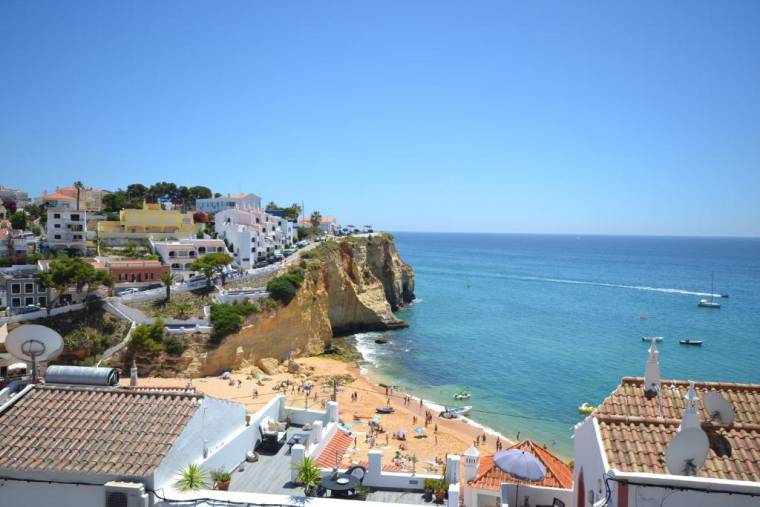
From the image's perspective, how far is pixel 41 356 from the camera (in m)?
13.6

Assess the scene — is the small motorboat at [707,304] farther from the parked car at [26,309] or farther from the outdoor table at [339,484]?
the parked car at [26,309]

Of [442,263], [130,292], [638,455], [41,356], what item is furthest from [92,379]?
[442,263]

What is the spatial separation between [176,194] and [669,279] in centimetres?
11526

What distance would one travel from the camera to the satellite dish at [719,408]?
9922mm

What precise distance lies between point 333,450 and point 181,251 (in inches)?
1768

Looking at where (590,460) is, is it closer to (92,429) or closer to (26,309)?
(92,429)

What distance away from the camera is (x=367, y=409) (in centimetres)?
3928

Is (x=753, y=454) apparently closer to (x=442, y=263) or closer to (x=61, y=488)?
(x=61, y=488)

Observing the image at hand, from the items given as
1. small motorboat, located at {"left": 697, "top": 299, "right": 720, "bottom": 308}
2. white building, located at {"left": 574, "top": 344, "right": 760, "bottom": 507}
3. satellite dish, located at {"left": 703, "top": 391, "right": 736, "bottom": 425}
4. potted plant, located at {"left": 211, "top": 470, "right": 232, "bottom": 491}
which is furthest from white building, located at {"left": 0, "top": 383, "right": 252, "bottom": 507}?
small motorboat, located at {"left": 697, "top": 299, "right": 720, "bottom": 308}

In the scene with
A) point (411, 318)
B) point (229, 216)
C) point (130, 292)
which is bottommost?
point (411, 318)

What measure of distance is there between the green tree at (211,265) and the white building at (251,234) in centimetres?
1062

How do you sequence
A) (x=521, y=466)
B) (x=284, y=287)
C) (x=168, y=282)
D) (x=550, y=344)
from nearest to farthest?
1. (x=521, y=466)
2. (x=168, y=282)
3. (x=284, y=287)
4. (x=550, y=344)

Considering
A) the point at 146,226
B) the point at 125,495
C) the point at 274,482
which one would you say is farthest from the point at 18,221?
the point at 125,495

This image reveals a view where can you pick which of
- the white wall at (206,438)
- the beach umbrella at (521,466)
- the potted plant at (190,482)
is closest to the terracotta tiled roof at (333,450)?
the white wall at (206,438)
